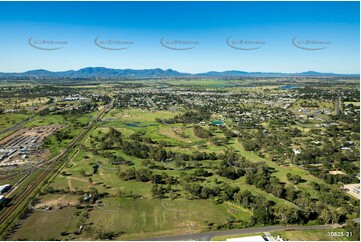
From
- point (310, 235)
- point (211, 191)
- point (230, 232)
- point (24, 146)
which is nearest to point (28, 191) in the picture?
point (24, 146)

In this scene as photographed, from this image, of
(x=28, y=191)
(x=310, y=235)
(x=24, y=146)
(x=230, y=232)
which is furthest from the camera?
(x=24, y=146)

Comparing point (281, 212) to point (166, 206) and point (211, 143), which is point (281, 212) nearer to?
point (166, 206)

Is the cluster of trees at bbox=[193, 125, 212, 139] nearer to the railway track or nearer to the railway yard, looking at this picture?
the railway track

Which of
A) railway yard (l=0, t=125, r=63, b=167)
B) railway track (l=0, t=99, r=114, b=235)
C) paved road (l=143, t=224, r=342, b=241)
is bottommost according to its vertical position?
paved road (l=143, t=224, r=342, b=241)

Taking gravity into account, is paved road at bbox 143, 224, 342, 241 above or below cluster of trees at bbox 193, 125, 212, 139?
below

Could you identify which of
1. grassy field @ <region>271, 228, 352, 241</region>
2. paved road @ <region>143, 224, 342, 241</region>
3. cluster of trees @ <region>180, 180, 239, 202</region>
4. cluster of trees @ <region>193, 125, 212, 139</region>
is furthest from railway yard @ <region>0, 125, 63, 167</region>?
grassy field @ <region>271, 228, 352, 241</region>

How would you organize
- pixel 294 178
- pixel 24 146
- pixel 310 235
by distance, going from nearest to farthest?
pixel 310 235, pixel 294 178, pixel 24 146

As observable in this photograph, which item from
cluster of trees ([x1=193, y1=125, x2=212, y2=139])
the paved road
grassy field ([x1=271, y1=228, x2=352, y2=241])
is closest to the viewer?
grassy field ([x1=271, y1=228, x2=352, y2=241])

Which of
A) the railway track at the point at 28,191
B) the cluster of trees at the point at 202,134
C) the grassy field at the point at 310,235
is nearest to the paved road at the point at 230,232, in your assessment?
the grassy field at the point at 310,235

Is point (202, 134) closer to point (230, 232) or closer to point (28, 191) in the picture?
point (230, 232)

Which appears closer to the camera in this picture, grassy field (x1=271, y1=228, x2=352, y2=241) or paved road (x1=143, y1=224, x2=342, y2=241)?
grassy field (x1=271, y1=228, x2=352, y2=241)

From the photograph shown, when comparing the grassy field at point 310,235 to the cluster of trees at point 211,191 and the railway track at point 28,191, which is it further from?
the railway track at point 28,191
